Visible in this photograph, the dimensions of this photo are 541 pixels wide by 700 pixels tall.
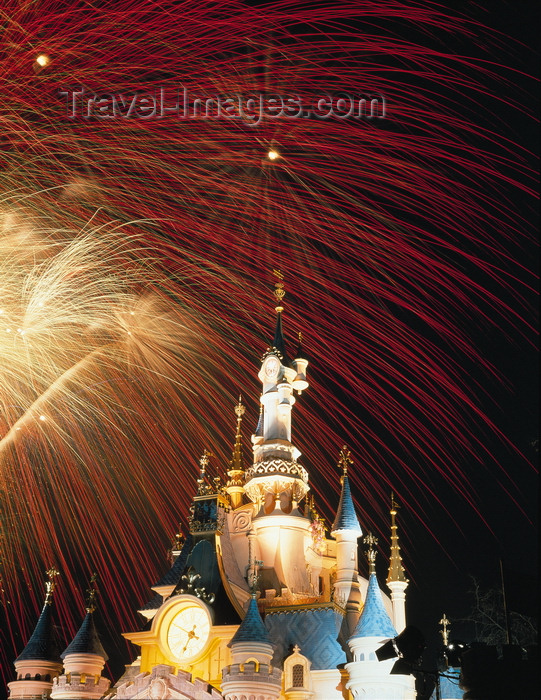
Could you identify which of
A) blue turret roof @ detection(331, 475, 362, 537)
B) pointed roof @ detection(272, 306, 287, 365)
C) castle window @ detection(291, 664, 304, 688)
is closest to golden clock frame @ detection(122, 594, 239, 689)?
castle window @ detection(291, 664, 304, 688)

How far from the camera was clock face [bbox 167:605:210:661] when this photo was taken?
32.9m

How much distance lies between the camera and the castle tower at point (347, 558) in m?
36.1

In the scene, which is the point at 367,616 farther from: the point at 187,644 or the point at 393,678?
the point at 187,644

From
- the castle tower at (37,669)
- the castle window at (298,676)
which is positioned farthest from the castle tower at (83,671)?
the castle window at (298,676)

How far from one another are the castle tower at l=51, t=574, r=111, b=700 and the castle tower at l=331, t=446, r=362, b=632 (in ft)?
34.5

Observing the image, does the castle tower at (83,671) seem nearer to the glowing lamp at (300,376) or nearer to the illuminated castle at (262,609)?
the illuminated castle at (262,609)

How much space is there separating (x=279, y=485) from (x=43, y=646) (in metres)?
13.1

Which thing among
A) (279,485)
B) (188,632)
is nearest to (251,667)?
(188,632)

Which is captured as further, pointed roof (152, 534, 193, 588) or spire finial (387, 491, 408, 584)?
spire finial (387, 491, 408, 584)

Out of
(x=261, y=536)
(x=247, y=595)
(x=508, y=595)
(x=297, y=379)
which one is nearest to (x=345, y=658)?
(x=247, y=595)

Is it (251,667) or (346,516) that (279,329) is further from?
(251,667)

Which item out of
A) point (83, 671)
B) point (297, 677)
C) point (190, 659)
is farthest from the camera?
point (83, 671)

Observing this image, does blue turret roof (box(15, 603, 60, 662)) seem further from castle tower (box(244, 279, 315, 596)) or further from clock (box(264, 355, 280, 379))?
clock (box(264, 355, 280, 379))

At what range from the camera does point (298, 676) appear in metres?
32.8
